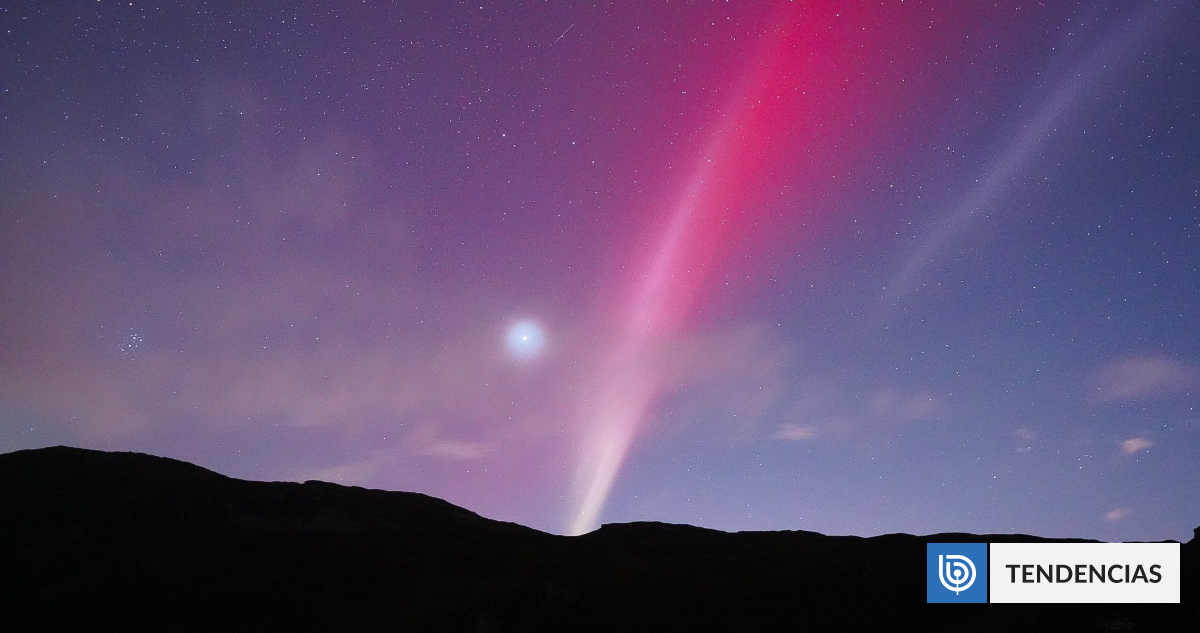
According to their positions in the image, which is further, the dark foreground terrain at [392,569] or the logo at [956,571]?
the dark foreground terrain at [392,569]

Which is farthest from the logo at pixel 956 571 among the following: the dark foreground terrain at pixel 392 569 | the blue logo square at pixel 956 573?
the dark foreground terrain at pixel 392 569

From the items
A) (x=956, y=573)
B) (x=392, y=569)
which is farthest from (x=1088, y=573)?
(x=392, y=569)

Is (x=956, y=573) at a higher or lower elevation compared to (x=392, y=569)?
higher

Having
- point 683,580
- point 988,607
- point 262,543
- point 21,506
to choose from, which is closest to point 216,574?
point 262,543

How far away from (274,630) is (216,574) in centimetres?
1528

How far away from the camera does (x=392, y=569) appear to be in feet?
181

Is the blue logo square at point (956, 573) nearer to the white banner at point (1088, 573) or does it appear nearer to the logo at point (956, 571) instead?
the logo at point (956, 571)

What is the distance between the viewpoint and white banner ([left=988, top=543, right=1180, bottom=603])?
33594mm

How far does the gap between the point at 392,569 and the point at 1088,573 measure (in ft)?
165

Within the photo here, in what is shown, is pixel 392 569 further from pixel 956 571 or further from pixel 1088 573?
pixel 1088 573

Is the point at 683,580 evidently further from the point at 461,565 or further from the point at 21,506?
the point at 21,506

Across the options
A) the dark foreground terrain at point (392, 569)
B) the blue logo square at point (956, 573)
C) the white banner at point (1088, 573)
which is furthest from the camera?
the dark foreground terrain at point (392, 569)

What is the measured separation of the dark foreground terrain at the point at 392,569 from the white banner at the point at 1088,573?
87 centimetres

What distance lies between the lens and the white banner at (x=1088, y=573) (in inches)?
1323
